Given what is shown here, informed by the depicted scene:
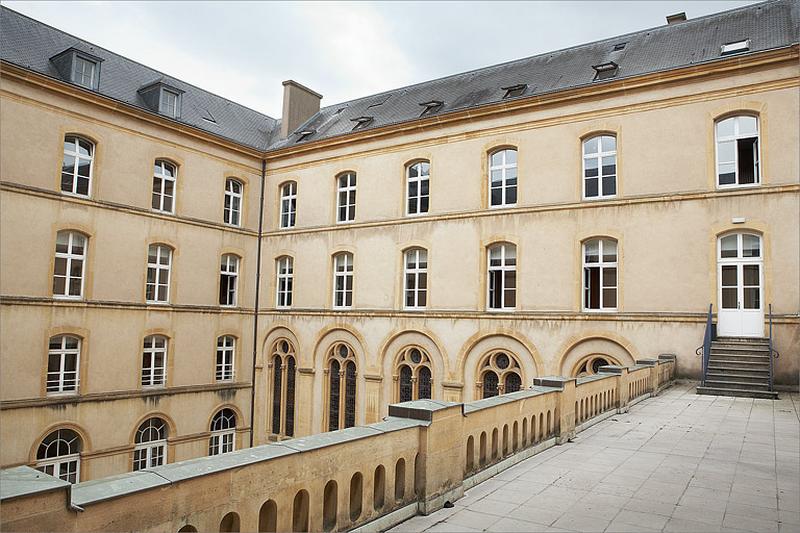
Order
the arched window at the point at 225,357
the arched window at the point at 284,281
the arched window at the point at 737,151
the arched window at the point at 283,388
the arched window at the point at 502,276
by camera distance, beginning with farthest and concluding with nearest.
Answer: the arched window at the point at 284,281, the arched window at the point at 283,388, the arched window at the point at 225,357, the arched window at the point at 502,276, the arched window at the point at 737,151

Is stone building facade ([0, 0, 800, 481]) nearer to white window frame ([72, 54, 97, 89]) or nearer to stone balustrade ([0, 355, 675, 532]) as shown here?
white window frame ([72, 54, 97, 89])

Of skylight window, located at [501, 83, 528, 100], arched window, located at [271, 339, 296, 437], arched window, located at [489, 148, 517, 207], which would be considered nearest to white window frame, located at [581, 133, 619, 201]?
arched window, located at [489, 148, 517, 207]

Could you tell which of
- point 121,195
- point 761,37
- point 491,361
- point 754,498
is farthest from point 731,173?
point 121,195

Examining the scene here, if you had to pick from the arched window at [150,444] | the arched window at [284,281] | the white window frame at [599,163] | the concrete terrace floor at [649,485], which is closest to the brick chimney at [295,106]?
the arched window at [284,281]

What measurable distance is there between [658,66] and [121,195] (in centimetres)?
1846

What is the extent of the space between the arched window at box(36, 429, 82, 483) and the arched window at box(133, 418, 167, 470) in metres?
2.02

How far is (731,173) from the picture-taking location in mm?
17297

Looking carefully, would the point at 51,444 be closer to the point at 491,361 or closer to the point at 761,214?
the point at 491,361

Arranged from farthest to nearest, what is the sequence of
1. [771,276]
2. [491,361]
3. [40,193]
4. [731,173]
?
[491,361]
[40,193]
[731,173]
[771,276]

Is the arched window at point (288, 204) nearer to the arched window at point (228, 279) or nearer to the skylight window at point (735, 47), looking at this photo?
the arched window at point (228, 279)

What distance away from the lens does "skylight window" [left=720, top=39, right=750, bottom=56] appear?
18.0 m

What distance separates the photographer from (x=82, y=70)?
20641mm

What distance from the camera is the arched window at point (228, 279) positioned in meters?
25.3

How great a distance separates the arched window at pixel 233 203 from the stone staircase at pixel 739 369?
61.3 ft
